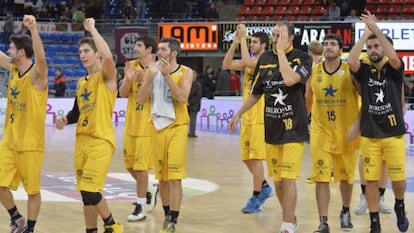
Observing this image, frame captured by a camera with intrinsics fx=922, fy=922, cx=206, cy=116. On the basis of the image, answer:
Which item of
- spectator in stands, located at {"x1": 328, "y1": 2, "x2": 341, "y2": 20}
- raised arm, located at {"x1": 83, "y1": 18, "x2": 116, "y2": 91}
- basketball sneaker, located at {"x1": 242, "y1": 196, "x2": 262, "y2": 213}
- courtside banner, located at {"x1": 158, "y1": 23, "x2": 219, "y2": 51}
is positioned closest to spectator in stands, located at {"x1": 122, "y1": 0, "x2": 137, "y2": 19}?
spectator in stands, located at {"x1": 328, "y1": 2, "x2": 341, "y2": 20}

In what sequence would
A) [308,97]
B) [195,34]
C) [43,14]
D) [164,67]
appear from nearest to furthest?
1. [164,67]
2. [308,97]
3. [195,34]
4. [43,14]

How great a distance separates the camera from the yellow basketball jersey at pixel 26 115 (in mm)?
8273

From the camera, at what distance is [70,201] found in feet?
36.1

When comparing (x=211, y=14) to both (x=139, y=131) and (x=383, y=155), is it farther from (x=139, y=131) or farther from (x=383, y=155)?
(x=383, y=155)

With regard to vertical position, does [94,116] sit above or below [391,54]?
below

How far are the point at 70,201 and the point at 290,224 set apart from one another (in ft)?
11.0

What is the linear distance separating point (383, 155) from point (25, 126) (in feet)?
10.9

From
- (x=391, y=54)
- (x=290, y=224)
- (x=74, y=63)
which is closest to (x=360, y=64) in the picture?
(x=391, y=54)

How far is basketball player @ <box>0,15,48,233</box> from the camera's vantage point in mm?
8273

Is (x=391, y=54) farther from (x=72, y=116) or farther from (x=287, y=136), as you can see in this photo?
(x=72, y=116)

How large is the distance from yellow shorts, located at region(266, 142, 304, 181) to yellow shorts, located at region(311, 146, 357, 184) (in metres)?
0.29

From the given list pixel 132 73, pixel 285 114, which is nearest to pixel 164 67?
pixel 132 73

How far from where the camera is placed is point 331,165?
8961 mm

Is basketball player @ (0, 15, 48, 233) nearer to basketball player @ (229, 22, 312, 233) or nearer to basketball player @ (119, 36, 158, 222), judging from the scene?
basketball player @ (119, 36, 158, 222)
